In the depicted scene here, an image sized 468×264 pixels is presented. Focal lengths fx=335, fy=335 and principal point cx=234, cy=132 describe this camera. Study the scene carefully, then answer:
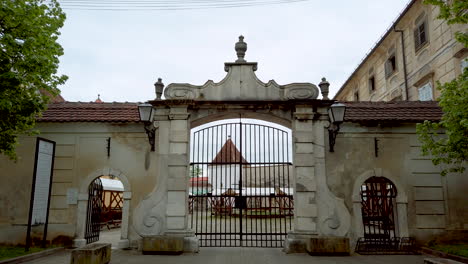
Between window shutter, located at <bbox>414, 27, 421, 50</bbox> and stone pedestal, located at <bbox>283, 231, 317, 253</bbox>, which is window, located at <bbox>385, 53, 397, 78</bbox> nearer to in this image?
window shutter, located at <bbox>414, 27, 421, 50</bbox>

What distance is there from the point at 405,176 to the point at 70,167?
9.70 m

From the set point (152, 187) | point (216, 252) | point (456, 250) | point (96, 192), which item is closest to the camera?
point (456, 250)

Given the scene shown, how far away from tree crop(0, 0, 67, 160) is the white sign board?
76 cm

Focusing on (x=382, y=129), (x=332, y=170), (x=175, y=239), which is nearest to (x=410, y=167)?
(x=382, y=129)

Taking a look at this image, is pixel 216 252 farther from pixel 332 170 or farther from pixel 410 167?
pixel 410 167

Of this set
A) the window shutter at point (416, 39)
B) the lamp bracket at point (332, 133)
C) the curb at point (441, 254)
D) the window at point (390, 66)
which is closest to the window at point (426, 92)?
the window shutter at point (416, 39)

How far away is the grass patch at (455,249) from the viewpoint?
26.0ft

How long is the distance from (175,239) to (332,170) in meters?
4.71

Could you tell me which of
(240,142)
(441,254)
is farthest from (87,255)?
(441,254)

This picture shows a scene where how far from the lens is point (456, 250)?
8234 mm

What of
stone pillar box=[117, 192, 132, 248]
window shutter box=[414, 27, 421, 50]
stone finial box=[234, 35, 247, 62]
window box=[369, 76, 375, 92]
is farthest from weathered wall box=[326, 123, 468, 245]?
window box=[369, 76, 375, 92]

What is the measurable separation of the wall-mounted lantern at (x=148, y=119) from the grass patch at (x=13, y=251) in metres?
3.91

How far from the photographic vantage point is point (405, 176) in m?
9.62

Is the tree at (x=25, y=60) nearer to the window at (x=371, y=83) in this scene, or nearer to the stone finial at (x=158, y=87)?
the stone finial at (x=158, y=87)
